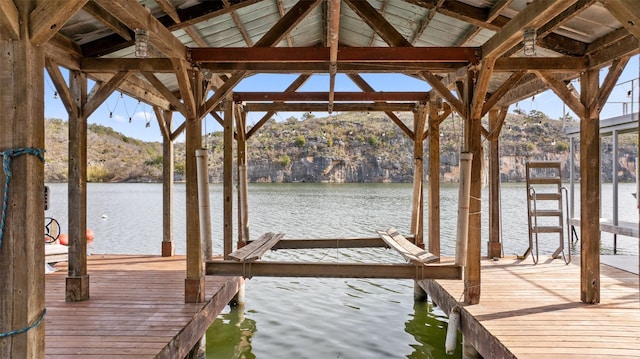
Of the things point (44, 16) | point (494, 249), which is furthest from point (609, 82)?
point (44, 16)

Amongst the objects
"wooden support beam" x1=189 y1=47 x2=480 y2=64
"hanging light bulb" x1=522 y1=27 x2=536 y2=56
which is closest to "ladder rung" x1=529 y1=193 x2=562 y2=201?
"wooden support beam" x1=189 y1=47 x2=480 y2=64

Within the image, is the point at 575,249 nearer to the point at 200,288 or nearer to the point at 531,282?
the point at 531,282

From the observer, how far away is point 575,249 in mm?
12445

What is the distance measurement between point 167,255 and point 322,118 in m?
58.9

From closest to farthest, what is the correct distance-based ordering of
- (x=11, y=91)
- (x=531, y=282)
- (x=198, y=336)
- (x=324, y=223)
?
(x=11, y=91)
(x=198, y=336)
(x=531, y=282)
(x=324, y=223)

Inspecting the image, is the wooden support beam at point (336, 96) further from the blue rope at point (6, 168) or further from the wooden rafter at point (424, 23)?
the blue rope at point (6, 168)

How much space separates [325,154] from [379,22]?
51.5 m

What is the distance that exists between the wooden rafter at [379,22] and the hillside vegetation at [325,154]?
46610mm

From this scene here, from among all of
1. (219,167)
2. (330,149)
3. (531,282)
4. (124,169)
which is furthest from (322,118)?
(531,282)

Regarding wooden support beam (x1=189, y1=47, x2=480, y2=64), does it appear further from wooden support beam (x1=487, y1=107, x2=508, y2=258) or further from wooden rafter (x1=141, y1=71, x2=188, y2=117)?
wooden support beam (x1=487, y1=107, x2=508, y2=258)

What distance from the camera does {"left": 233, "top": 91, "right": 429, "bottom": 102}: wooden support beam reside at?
7430 mm

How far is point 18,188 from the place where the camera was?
225cm

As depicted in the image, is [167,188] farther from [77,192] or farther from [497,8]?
[497,8]

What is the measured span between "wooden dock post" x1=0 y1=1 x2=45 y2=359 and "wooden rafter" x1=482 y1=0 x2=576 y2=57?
329cm
